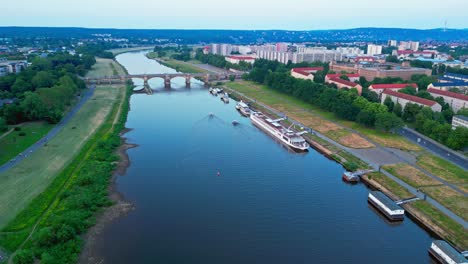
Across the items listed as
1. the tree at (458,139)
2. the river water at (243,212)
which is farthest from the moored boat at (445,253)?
the tree at (458,139)

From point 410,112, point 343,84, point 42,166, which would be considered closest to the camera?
point 42,166

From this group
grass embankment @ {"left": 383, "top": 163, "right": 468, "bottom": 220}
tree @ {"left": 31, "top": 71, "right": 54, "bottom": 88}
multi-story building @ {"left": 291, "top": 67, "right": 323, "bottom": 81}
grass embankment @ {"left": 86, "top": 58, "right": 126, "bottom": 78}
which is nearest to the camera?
grass embankment @ {"left": 383, "top": 163, "right": 468, "bottom": 220}

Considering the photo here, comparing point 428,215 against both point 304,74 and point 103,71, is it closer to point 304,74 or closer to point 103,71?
point 304,74

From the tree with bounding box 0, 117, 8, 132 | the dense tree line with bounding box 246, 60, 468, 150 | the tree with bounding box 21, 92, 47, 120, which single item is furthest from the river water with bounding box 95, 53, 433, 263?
the tree with bounding box 0, 117, 8, 132

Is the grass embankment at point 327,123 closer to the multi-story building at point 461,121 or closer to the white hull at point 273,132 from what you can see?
the white hull at point 273,132

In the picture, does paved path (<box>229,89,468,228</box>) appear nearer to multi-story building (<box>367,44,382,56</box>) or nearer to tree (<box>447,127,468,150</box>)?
tree (<box>447,127,468,150</box>)

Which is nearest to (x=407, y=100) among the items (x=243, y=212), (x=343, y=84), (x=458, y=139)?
(x=343, y=84)

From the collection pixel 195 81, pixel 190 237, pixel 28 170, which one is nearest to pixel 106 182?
pixel 28 170
